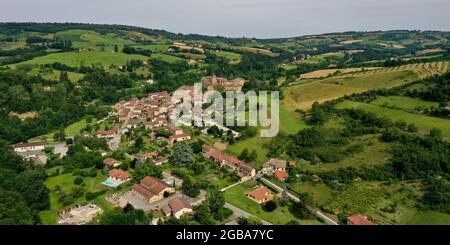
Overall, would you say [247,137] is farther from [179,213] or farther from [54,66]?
[54,66]

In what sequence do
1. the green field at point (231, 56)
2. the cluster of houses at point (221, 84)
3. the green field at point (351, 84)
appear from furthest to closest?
1. the green field at point (231, 56)
2. the cluster of houses at point (221, 84)
3. the green field at point (351, 84)

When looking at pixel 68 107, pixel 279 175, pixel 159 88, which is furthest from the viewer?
pixel 159 88

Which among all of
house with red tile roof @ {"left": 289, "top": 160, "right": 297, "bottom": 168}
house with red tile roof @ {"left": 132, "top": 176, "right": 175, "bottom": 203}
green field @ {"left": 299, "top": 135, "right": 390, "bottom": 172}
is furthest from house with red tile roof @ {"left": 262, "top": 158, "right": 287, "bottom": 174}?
house with red tile roof @ {"left": 132, "top": 176, "right": 175, "bottom": 203}

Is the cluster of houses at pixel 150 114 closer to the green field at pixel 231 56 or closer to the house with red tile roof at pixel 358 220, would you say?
the house with red tile roof at pixel 358 220

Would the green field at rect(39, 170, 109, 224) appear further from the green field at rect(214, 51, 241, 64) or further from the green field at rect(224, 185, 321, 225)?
the green field at rect(214, 51, 241, 64)

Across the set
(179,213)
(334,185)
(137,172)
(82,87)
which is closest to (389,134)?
(334,185)

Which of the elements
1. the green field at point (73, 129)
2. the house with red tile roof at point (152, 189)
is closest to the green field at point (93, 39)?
the green field at point (73, 129)
